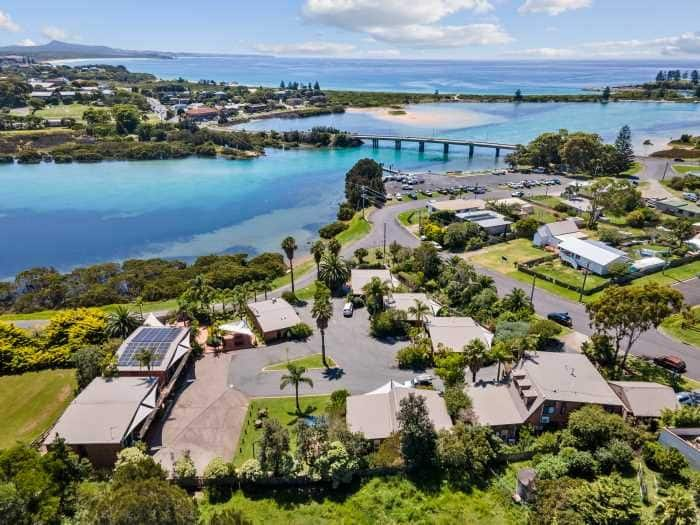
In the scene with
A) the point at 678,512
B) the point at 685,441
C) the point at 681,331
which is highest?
the point at 678,512

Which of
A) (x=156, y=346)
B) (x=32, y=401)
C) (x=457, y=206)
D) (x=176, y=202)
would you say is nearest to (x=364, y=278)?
(x=156, y=346)

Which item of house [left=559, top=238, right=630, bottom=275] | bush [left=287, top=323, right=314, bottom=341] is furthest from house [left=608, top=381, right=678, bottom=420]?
bush [left=287, top=323, right=314, bottom=341]

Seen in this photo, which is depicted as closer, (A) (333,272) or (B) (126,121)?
(A) (333,272)

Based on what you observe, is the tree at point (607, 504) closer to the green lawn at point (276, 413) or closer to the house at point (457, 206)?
the green lawn at point (276, 413)

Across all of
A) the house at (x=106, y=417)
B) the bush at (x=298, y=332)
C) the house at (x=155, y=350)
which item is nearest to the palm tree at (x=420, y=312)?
the bush at (x=298, y=332)

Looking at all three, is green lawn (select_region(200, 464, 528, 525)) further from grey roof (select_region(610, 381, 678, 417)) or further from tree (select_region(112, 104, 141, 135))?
tree (select_region(112, 104, 141, 135))

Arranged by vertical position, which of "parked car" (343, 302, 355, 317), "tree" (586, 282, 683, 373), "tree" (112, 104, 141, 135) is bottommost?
"parked car" (343, 302, 355, 317)

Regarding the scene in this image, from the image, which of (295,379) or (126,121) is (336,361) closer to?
(295,379)
